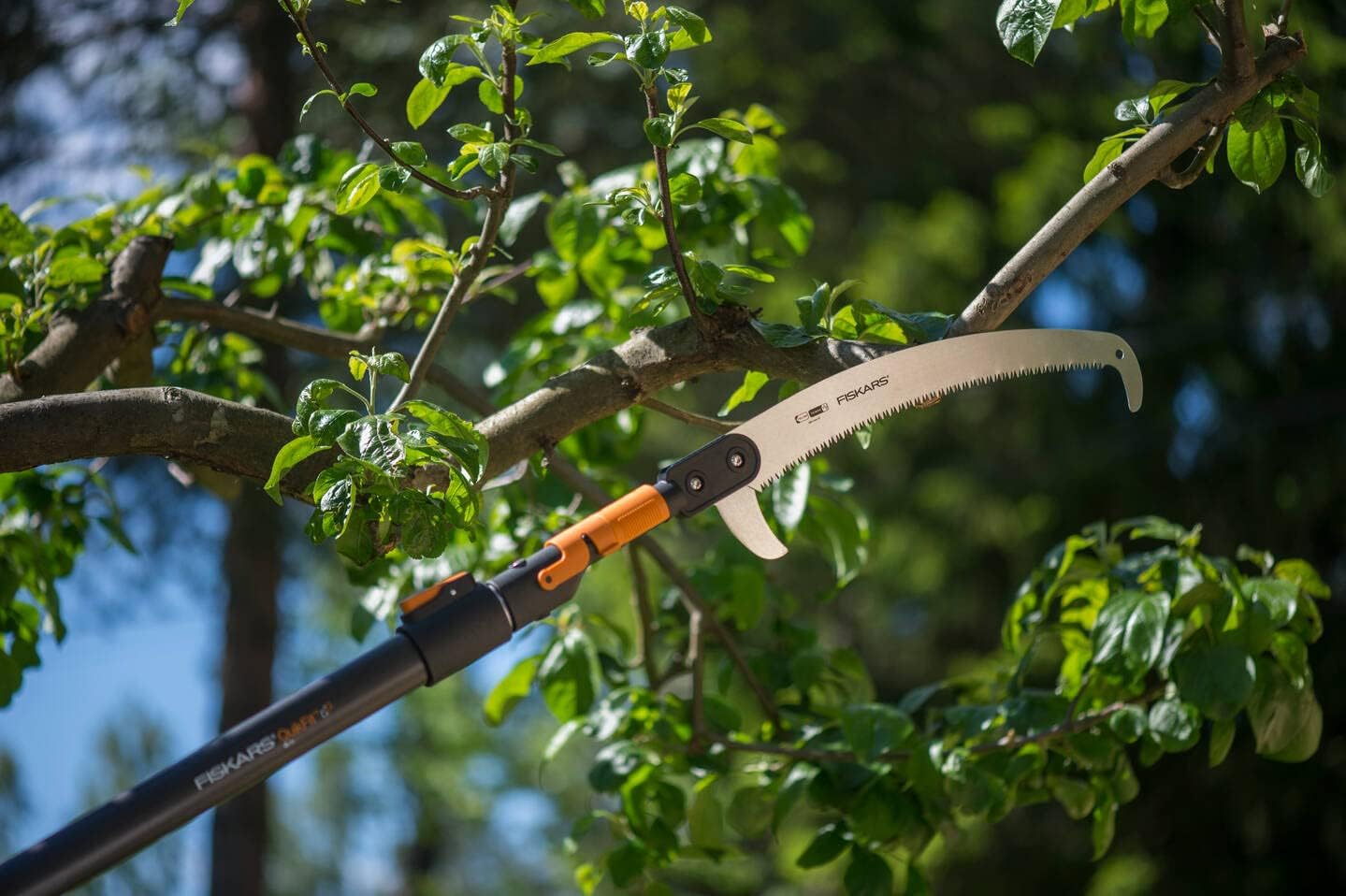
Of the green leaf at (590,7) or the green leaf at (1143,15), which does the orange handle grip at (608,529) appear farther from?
the green leaf at (1143,15)

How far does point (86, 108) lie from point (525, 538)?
3.69 metres

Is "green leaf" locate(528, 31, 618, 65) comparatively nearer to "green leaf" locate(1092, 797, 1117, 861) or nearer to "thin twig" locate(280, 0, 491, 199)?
"thin twig" locate(280, 0, 491, 199)

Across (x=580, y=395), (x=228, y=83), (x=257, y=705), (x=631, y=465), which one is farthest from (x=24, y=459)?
(x=631, y=465)

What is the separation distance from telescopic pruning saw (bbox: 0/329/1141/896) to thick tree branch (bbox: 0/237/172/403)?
22.8 inches

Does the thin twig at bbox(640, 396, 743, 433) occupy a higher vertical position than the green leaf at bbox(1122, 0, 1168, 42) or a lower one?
lower

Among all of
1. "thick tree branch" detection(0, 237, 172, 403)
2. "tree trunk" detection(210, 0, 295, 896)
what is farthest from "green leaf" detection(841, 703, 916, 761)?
"tree trunk" detection(210, 0, 295, 896)

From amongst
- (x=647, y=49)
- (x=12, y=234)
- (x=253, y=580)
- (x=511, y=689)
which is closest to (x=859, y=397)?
(x=647, y=49)

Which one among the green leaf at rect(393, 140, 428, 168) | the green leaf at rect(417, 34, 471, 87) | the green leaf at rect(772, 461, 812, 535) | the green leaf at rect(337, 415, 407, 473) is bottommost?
the green leaf at rect(772, 461, 812, 535)

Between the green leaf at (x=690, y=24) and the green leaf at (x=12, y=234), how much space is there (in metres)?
0.88

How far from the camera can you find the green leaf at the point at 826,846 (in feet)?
4.80

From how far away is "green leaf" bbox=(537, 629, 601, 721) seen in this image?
5.27ft

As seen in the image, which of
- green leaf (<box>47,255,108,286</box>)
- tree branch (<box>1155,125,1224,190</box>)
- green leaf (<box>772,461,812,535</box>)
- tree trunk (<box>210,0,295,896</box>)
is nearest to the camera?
tree branch (<box>1155,125,1224,190</box>)

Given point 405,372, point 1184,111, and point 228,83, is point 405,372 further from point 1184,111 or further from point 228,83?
point 228,83

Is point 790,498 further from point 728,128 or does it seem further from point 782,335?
point 728,128
